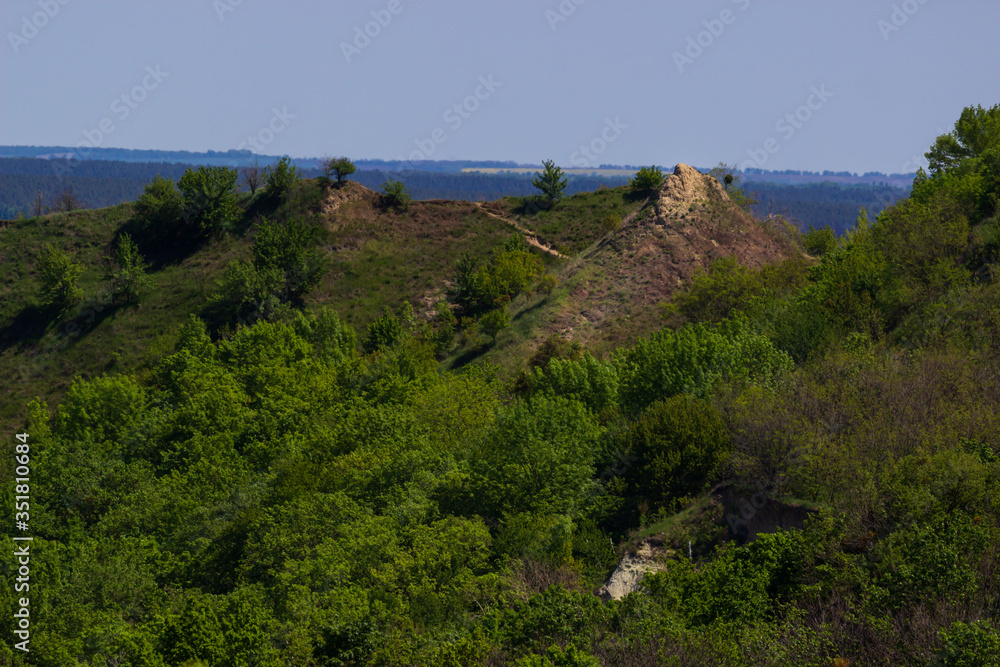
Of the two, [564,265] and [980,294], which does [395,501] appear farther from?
[564,265]

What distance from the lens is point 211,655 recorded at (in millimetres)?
31562

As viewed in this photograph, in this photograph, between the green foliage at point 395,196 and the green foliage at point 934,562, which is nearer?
the green foliage at point 934,562

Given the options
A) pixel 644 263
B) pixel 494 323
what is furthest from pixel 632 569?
pixel 644 263

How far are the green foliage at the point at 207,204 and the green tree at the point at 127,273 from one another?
8213mm

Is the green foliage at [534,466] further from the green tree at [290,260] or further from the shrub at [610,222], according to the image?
the shrub at [610,222]

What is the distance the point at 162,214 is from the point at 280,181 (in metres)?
15.6

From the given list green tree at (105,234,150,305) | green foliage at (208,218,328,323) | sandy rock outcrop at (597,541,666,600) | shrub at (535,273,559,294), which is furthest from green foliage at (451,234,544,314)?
sandy rock outcrop at (597,541,666,600)

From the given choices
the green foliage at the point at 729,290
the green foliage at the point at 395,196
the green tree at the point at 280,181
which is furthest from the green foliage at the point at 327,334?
the green tree at the point at 280,181

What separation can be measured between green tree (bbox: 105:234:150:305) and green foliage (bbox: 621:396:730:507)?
7797 cm

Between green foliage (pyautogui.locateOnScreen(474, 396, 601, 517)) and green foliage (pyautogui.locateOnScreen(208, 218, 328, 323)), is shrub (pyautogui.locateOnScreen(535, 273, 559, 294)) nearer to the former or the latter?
green foliage (pyautogui.locateOnScreen(208, 218, 328, 323))

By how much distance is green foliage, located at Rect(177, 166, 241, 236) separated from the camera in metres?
113

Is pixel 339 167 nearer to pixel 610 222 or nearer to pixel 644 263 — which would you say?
pixel 610 222

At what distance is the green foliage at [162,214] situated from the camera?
115 meters

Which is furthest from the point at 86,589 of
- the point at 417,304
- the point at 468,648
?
the point at 417,304
